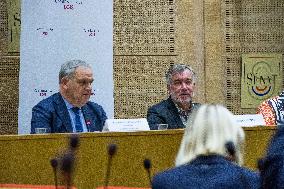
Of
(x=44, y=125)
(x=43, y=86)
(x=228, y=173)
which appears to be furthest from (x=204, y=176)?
(x=43, y=86)

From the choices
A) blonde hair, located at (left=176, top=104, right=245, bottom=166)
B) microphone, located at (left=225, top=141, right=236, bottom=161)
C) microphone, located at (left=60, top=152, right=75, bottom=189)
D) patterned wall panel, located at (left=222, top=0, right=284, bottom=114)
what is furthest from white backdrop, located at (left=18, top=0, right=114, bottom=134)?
microphone, located at (left=60, top=152, right=75, bottom=189)

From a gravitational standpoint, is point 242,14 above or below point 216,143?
above

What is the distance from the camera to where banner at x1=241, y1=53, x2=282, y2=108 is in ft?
28.7

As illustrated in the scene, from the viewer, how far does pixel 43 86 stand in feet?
25.9

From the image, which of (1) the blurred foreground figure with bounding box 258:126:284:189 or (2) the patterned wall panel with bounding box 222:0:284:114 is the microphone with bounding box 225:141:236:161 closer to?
(1) the blurred foreground figure with bounding box 258:126:284:189

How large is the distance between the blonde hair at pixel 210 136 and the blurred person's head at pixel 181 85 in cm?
314

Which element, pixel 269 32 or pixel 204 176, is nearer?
pixel 204 176

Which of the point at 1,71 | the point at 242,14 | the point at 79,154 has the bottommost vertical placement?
the point at 79,154

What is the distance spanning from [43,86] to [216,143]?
14.5 ft

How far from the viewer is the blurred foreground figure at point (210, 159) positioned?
3596 millimetres

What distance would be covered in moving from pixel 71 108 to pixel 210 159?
321 centimetres

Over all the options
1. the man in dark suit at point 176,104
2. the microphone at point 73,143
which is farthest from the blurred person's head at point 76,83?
the microphone at point 73,143

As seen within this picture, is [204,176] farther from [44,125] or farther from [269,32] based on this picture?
[269,32]

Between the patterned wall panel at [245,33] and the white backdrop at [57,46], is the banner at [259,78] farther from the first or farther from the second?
the white backdrop at [57,46]
